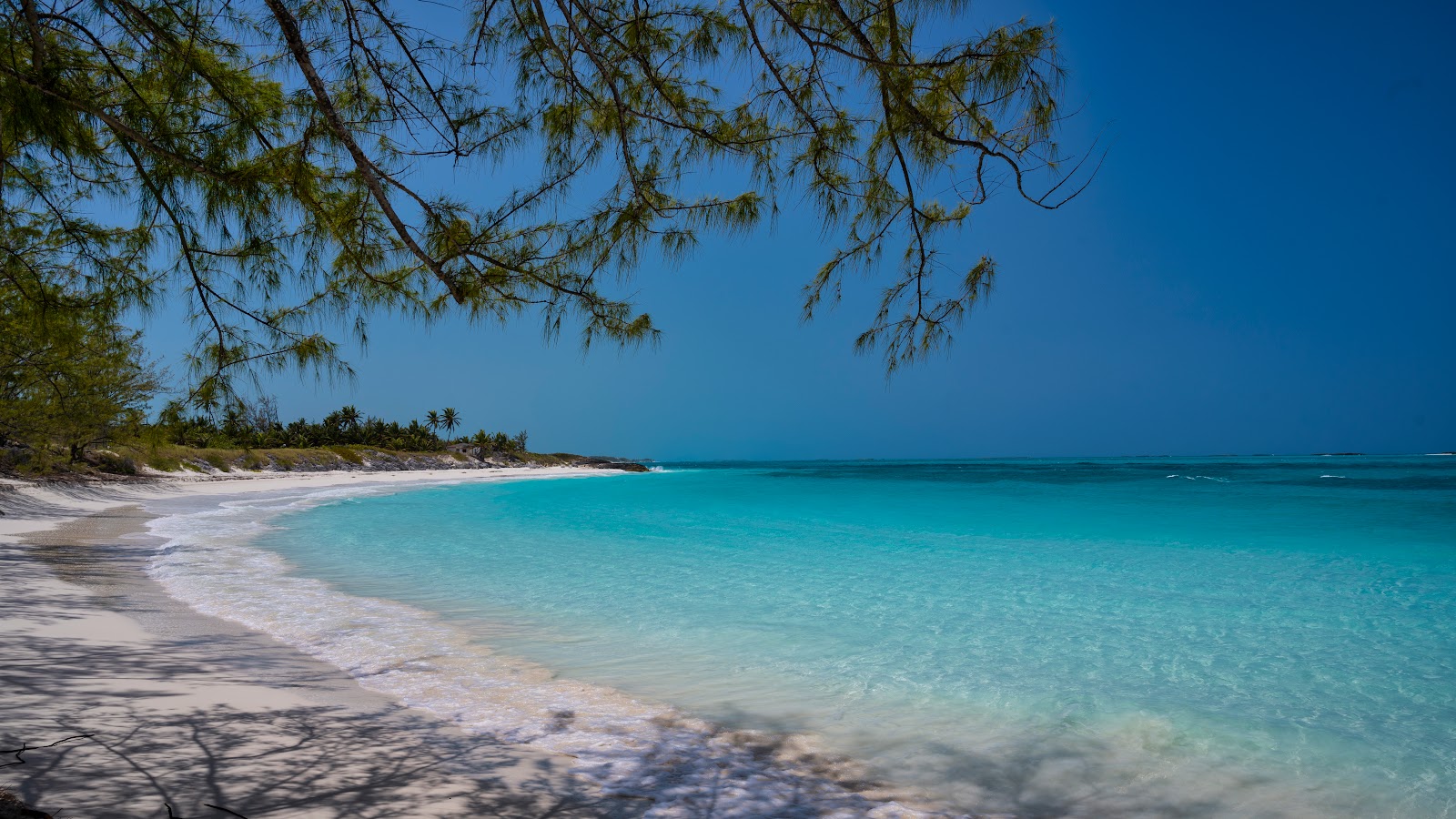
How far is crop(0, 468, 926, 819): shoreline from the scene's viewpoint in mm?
2180

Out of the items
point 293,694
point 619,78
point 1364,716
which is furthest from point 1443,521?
point 293,694

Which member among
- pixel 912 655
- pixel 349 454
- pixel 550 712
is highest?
pixel 349 454

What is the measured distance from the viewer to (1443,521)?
15164 millimetres

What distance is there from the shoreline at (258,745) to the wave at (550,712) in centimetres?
2

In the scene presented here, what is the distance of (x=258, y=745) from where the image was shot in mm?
2609

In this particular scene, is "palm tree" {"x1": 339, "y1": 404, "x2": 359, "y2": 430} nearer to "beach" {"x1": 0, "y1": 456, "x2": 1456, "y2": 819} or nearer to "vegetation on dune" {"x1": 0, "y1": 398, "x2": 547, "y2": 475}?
"vegetation on dune" {"x1": 0, "y1": 398, "x2": 547, "y2": 475}

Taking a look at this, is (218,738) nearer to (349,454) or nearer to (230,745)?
(230,745)

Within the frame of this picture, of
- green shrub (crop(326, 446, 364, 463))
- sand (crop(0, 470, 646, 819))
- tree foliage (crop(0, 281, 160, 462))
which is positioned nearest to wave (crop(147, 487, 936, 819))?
sand (crop(0, 470, 646, 819))

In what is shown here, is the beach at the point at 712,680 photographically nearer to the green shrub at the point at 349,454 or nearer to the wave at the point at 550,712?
the wave at the point at 550,712

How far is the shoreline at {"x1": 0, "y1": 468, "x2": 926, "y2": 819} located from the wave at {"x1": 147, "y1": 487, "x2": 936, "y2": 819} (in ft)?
0.07

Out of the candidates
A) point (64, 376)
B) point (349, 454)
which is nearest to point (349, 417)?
point (349, 454)

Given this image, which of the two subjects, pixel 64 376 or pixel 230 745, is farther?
pixel 64 376

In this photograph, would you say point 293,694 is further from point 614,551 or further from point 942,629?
point 614,551

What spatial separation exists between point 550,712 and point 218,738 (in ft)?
4.38
